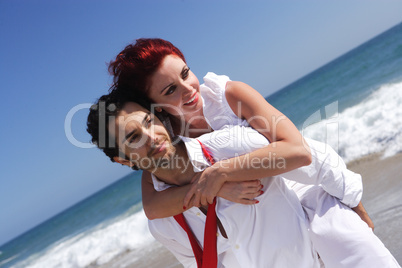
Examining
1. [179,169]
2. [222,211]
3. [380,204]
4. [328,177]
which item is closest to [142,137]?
[179,169]

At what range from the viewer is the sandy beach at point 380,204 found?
4418mm

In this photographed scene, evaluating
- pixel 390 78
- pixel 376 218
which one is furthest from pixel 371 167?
pixel 390 78

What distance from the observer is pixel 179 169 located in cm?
242

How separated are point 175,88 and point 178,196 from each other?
696 mm

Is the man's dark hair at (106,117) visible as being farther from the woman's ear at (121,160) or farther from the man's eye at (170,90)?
the man's eye at (170,90)

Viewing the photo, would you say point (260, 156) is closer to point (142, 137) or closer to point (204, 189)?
point (204, 189)

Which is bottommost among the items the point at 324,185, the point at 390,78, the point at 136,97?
the point at 390,78

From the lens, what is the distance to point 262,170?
2.14m

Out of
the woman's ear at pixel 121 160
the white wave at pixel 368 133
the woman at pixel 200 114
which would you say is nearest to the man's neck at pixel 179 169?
the woman at pixel 200 114

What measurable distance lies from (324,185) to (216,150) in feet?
2.18

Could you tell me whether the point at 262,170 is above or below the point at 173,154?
below

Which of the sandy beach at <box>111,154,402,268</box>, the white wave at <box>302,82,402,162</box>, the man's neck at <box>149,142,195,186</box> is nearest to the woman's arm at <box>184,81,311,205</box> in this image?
the man's neck at <box>149,142,195,186</box>

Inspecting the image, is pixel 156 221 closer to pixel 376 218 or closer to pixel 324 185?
pixel 324 185

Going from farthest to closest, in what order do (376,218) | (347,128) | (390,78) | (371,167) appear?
(390,78) → (347,128) → (371,167) → (376,218)
